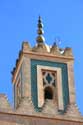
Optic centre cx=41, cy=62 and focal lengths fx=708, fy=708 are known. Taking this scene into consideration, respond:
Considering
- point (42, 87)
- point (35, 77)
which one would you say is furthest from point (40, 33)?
point (42, 87)

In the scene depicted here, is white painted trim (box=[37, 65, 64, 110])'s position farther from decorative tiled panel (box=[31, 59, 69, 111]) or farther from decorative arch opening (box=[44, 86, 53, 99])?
decorative arch opening (box=[44, 86, 53, 99])

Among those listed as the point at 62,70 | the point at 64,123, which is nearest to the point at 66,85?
the point at 62,70

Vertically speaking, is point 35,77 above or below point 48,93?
above

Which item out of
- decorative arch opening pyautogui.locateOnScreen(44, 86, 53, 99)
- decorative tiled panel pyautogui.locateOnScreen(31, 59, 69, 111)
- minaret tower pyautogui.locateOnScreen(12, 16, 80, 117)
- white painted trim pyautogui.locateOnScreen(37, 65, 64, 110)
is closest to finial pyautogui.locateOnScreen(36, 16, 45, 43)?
minaret tower pyautogui.locateOnScreen(12, 16, 80, 117)

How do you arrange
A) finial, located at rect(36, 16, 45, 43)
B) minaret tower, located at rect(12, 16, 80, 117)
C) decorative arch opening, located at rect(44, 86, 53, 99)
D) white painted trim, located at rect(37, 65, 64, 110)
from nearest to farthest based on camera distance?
minaret tower, located at rect(12, 16, 80, 117) → white painted trim, located at rect(37, 65, 64, 110) → decorative arch opening, located at rect(44, 86, 53, 99) → finial, located at rect(36, 16, 45, 43)

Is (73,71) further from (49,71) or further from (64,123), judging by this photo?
(64,123)

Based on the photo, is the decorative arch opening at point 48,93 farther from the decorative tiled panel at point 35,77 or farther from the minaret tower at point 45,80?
the decorative tiled panel at point 35,77

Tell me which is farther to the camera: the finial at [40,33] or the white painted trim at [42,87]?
the finial at [40,33]

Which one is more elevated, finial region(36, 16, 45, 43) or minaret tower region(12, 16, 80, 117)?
finial region(36, 16, 45, 43)

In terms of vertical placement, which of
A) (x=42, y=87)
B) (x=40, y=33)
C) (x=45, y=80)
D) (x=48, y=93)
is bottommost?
(x=48, y=93)

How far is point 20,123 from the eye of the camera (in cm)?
1788

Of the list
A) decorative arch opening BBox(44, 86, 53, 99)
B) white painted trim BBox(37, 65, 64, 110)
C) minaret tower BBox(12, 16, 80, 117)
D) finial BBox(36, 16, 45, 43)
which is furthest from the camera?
finial BBox(36, 16, 45, 43)

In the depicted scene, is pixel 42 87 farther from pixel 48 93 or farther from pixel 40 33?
pixel 40 33

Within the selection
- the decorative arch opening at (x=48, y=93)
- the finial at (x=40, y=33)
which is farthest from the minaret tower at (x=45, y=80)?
the finial at (x=40, y=33)
